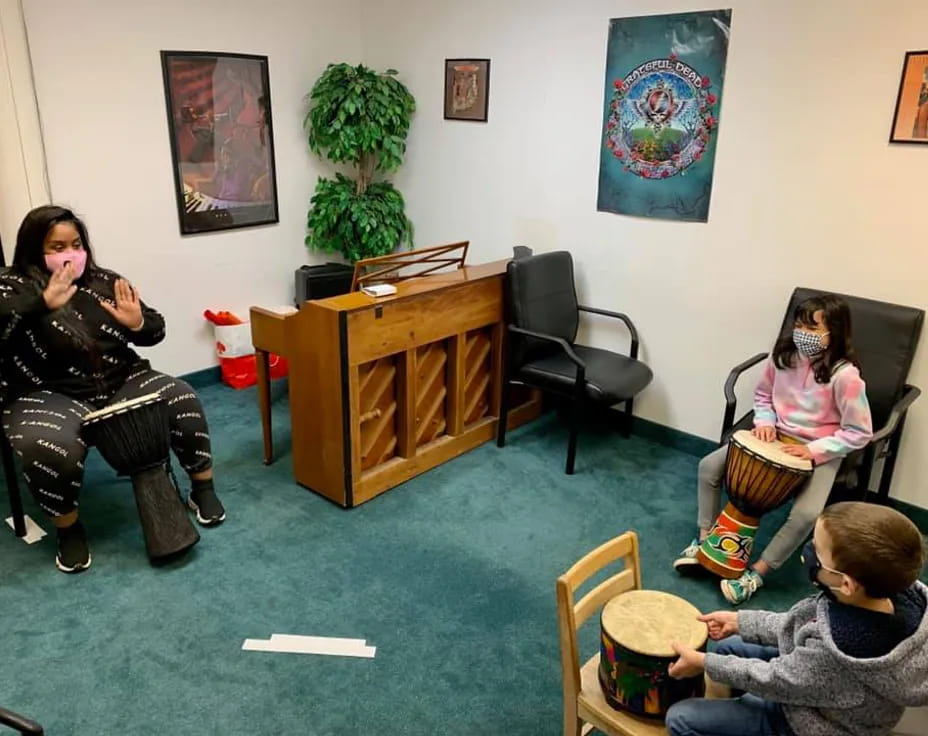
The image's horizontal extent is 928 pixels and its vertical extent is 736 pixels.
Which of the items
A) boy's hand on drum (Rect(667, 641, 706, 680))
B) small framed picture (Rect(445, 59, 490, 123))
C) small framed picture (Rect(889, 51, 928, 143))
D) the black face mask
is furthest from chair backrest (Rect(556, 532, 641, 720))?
small framed picture (Rect(445, 59, 490, 123))

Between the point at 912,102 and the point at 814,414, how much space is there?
1188mm

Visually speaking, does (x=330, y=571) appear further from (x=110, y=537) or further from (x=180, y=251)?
(x=180, y=251)

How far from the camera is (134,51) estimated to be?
3652 millimetres

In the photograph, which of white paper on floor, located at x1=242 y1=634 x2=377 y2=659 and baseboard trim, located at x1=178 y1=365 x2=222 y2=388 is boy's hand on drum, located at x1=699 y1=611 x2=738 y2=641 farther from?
baseboard trim, located at x1=178 y1=365 x2=222 y2=388

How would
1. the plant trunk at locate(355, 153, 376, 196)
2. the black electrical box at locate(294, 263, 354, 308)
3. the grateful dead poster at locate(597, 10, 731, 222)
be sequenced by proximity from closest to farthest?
1. the grateful dead poster at locate(597, 10, 731, 222)
2. the black electrical box at locate(294, 263, 354, 308)
3. the plant trunk at locate(355, 153, 376, 196)

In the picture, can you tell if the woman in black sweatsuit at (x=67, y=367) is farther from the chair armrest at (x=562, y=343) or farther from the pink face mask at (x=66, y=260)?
the chair armrest at (x=562, y=343)

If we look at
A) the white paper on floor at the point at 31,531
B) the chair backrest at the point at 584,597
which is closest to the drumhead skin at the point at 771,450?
the chair backrest at the point at 584,597

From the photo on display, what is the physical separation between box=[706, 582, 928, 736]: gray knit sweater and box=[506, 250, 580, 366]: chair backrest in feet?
6.98

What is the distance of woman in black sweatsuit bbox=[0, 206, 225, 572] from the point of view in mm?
Answer: 2615

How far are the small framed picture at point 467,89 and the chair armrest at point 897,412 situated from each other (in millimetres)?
2455

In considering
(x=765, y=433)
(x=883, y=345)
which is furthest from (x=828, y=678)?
(x=883, y=345)

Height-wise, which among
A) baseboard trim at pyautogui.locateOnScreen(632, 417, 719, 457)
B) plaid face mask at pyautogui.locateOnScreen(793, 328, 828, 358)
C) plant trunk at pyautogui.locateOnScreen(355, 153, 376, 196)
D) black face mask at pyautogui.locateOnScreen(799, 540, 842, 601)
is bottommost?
baseboard trim at pyautogui.locateOnScreen(632, 417, 719, 457)

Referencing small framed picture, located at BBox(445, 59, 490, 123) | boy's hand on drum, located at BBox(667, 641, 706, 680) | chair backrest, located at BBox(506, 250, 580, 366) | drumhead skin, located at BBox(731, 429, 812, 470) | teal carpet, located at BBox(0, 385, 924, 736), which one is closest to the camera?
boy's hand on drum, located at BBox(667, 641, 706, 680)

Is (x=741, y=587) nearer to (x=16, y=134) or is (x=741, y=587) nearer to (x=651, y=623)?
(x=651, y=623)
